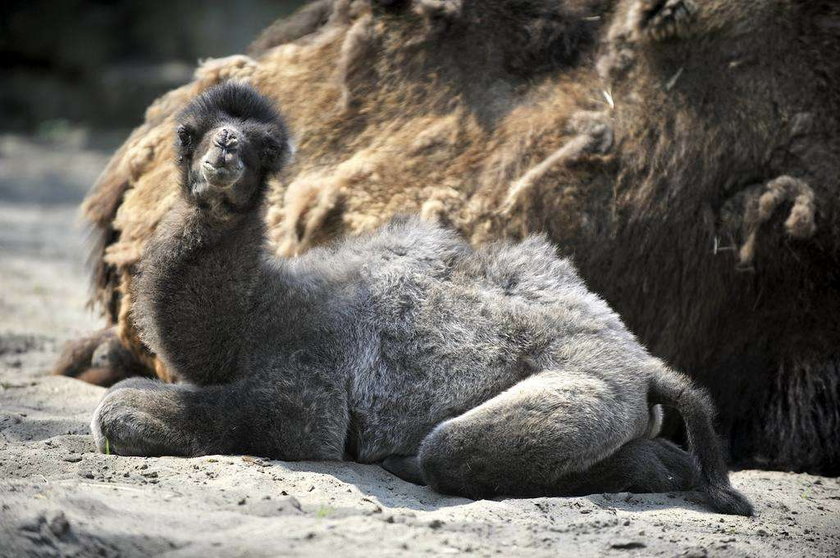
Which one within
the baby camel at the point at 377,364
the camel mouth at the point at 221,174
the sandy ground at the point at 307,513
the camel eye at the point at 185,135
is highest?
the camel eye at the point at 185,135

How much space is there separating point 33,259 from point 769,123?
18.1ft

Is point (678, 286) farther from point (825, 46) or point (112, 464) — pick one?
point (112, 464)

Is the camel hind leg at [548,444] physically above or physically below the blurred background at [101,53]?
below

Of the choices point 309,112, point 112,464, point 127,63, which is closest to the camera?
point 112,464

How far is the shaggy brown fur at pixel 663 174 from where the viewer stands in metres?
4.39

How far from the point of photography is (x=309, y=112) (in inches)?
188

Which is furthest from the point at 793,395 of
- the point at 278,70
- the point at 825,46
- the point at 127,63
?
the point at 127,63

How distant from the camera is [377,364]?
3.80 metres

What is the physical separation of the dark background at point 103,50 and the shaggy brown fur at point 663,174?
29.7ft

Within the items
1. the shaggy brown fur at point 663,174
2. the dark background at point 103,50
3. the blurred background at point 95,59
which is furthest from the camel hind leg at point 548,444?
the dark background at point 103,50

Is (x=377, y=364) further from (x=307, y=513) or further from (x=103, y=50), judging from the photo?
(x=103, y=50)

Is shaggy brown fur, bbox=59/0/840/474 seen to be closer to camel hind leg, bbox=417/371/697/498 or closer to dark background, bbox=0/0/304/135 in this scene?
camel hind leg, bbox=417/371/697/498

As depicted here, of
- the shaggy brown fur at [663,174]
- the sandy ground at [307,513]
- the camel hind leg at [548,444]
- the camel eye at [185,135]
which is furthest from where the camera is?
the shaggy brown fur at [663,174]

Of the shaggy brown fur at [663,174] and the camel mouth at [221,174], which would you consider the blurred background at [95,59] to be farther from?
the camel mouth at [221,174]
